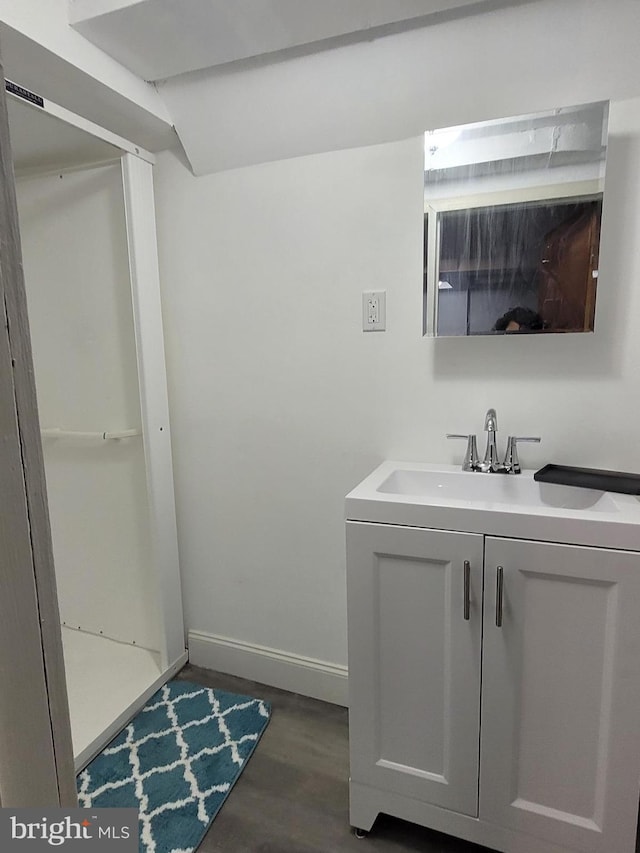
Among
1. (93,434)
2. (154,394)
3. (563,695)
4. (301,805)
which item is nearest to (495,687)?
(563,695)

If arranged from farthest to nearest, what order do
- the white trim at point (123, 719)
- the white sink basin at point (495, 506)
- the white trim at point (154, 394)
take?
the white trim at point (154, 394) < the white trim at point (123, 719) < the white sink basin at point (495, 506)

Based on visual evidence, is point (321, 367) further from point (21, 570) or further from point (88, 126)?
point (21, 570)

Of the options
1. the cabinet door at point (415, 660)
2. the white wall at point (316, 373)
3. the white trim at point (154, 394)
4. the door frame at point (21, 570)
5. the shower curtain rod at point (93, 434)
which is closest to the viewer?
the door frame at point (21, 570)

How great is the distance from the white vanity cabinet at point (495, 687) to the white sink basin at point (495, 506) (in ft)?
0.09

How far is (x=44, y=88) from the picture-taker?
1.35 m

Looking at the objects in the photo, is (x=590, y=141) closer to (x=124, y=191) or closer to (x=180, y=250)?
(x=180, y=250)

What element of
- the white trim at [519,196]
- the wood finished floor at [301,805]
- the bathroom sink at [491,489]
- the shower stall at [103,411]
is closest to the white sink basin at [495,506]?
the bathroom sink at [491,489]

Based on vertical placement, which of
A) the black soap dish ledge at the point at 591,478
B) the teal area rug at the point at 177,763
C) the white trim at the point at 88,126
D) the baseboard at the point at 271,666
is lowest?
the teal area rug at the point at 177,763

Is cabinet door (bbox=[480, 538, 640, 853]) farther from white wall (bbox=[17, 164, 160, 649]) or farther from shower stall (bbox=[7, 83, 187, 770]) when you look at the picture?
white wall (bbox=[17, 164, 160, 649])

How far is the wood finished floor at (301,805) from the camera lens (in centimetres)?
126

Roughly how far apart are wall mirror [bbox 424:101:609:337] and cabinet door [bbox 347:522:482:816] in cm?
64

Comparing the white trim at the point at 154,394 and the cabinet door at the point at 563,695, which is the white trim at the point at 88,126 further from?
the cabinet door at the point at 563,695

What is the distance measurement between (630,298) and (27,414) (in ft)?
4.59

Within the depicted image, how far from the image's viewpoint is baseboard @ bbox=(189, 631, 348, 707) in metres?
1.76
